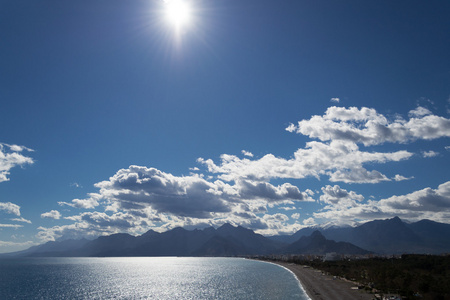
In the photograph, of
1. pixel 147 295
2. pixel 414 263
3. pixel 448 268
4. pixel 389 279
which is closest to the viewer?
pixel 389 279

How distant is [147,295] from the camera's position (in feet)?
344

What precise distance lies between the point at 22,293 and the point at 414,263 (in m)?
168

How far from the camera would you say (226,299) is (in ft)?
299

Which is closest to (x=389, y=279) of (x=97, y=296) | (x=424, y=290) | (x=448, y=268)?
(x=424, y=290)

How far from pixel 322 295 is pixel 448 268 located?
2923 inches

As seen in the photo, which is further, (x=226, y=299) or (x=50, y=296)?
(x=50, y=296)

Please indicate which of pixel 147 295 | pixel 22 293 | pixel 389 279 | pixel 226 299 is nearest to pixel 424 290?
pixel 389 279

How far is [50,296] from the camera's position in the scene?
335 ft

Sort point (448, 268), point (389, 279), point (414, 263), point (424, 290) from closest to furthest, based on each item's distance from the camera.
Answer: point (424, 290) → point (389, 279) → point (448, 268) → point (414, 263)

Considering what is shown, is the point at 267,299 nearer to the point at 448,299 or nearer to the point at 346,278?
the point at 448,299

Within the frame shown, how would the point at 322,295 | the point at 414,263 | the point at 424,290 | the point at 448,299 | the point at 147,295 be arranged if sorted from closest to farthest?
the point at 448,299, the point at 424,290, the point at 322,295, the point at 147,295, the point at 414,263

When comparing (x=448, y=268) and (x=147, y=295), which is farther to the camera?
(x=448, y=268)

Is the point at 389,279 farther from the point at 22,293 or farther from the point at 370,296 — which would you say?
the point at 22,293

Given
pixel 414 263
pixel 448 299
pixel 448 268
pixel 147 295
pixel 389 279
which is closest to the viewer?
pixel 448 299
